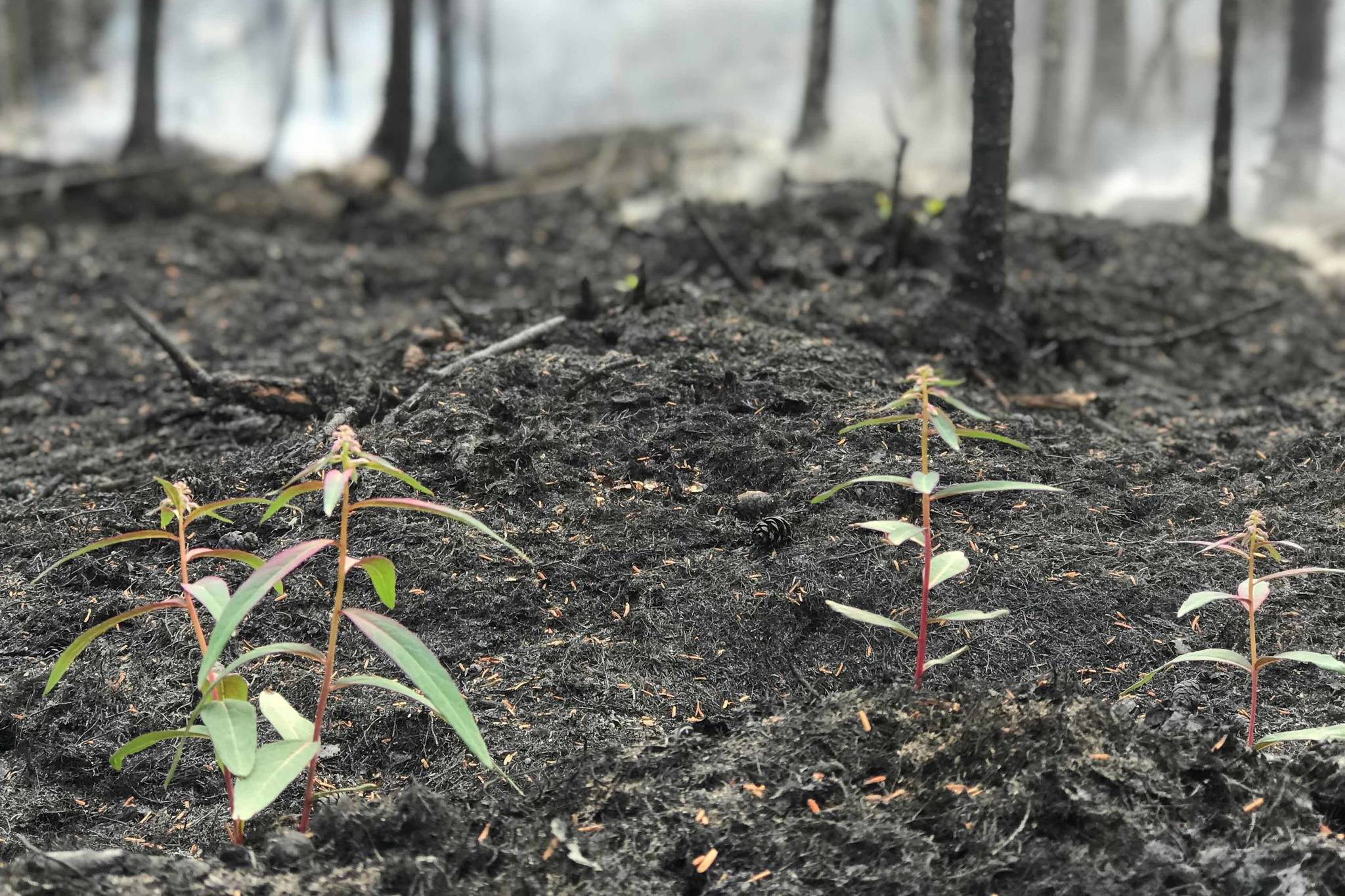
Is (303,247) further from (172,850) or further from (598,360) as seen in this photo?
(172,850)

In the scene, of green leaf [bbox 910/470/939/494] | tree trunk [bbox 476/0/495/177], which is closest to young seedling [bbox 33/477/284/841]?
green leaf [bbox 910/470/939/494]

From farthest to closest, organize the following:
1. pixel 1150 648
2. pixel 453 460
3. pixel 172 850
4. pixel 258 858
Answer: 1. pixel 453 460
2. pixel 1150 648
3. pixel 172 850
4. pixel 258 858

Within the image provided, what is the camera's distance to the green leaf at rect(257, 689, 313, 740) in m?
1.83

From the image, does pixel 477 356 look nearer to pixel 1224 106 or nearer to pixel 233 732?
pixel 233 732

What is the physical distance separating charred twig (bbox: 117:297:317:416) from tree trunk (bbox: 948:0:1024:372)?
2.85 metres

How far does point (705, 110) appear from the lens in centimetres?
1529

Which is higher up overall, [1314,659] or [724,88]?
[724,88]

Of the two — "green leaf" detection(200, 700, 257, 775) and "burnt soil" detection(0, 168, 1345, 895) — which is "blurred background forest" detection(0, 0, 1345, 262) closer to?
"burnt soil" detection(0, 168, 1345, 895)

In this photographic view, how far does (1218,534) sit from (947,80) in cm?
1390

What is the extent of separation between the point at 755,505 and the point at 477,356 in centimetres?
144

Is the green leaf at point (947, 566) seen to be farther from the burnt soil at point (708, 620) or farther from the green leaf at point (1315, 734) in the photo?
the green leaf at point (1315, 734)

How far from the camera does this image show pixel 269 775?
1.68m

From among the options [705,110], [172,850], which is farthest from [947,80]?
[172,850]

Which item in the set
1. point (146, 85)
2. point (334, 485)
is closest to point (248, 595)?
point (334, 485)
